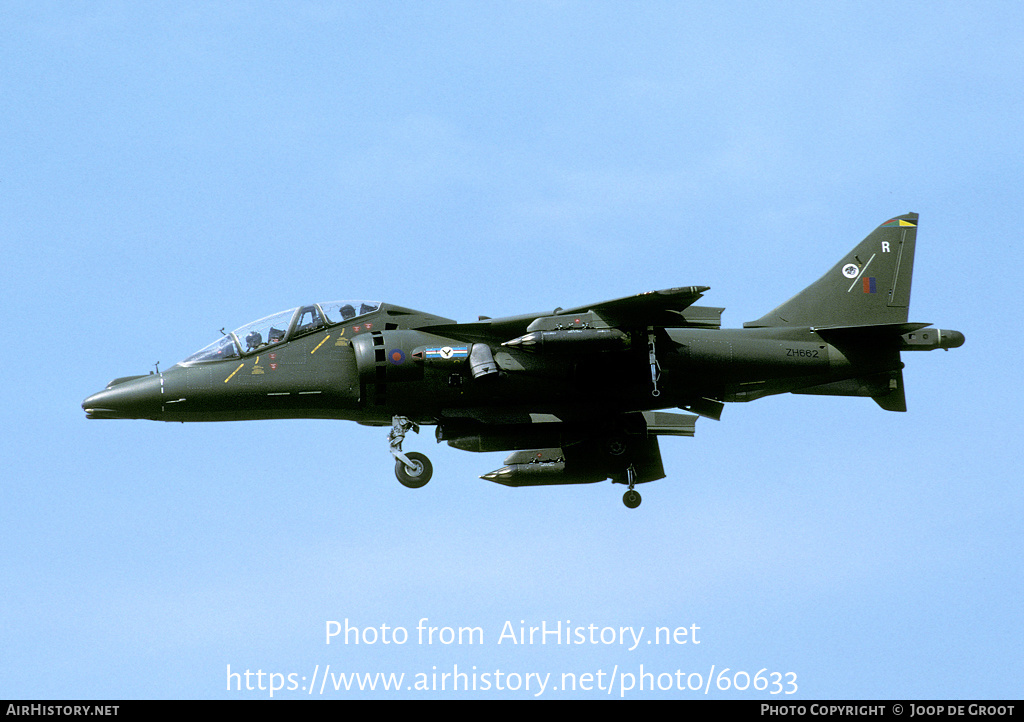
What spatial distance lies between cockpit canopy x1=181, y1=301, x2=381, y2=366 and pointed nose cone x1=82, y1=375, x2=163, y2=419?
83cm

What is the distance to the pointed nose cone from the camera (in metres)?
27.2

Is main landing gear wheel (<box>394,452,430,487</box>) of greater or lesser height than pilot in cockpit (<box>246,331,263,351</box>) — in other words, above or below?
below

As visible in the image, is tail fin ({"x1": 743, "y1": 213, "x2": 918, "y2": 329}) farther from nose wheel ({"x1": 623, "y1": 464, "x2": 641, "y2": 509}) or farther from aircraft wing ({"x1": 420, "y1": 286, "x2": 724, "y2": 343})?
nose wheel ({"x1": 623, "y1": 464, "x2": 641, "y2": 509})

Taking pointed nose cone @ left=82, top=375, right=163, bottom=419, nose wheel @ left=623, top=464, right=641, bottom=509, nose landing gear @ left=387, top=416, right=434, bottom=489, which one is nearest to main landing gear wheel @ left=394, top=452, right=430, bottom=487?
nose landing gear @ left=387, top=416, right=434, bottom=489

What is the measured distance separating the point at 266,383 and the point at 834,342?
37.5ft

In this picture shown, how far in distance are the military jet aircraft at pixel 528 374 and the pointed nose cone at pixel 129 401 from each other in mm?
→ 27

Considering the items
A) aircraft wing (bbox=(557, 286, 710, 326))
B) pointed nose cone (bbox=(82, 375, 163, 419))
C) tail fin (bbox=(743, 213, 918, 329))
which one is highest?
tail fin (bbox=(743, 213, 918, 329))

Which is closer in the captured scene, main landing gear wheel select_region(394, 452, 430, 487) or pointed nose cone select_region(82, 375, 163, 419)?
pointed nose cone select_region(82, 375, 163, 419)

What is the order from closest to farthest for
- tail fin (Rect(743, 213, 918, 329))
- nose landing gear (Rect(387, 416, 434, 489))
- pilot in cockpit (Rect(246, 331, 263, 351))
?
pilot in cockpit (Rect(246, 331, 263, 351)) → nose landing gear (Rect(387, 416, 434, 489)) → tail fin (Rect(743, 213, 918, 329))

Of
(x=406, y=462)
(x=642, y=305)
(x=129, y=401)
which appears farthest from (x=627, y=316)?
(x=129, y=401)
